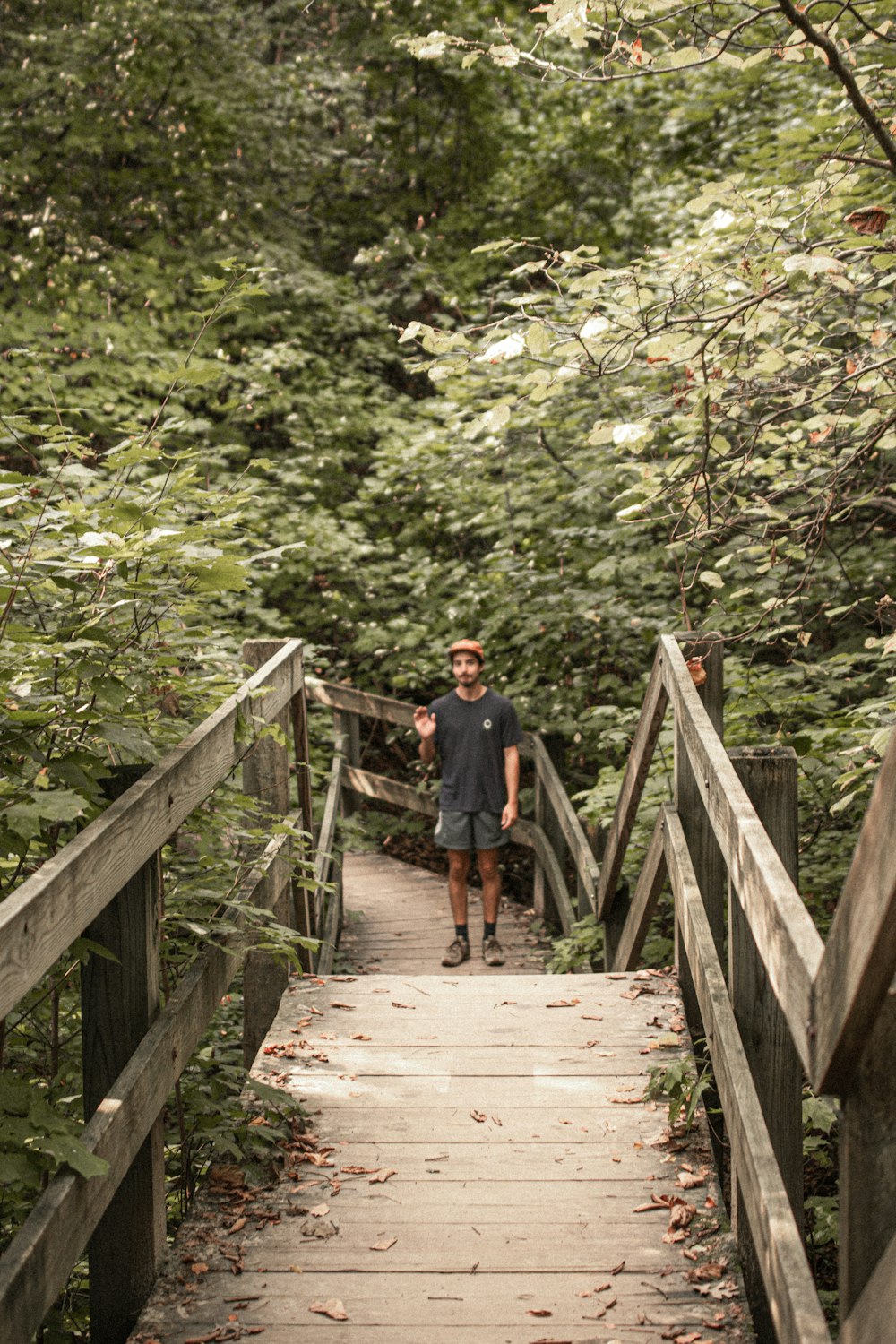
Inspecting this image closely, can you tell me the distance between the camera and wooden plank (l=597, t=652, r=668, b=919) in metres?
4.55

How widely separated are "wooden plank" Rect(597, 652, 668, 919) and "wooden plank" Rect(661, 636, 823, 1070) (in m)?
1.52

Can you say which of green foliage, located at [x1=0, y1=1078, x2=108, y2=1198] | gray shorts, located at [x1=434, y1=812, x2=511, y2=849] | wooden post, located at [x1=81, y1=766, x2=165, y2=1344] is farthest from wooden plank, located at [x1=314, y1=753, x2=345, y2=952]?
green foliage, located at [x1=0, y1=1078, x2=108, y2=1198]

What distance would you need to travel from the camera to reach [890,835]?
1.25 meters

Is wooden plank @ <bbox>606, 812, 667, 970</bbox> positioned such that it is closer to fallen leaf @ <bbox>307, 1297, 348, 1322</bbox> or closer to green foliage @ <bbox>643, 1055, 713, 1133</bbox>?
green foliage @ <bbox>643, 1055, 713, 1133</bbox>

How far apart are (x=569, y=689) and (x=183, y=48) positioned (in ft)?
27.4

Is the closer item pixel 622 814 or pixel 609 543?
pixel 622 814

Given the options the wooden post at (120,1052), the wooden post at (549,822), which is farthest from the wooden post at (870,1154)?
the wooden post at (549,822)

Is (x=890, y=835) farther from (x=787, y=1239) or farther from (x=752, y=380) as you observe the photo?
(x=752, y=380)

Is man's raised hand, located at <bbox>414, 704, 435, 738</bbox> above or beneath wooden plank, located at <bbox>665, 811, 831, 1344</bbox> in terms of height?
above

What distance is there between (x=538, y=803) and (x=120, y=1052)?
6475 mm

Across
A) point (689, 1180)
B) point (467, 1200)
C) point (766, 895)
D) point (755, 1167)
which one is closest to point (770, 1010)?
point (755, 1167)

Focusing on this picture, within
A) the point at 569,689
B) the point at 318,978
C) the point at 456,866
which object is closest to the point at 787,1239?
the point at 318,978

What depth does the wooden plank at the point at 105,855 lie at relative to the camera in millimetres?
1756

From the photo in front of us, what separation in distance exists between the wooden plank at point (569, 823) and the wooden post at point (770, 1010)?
3.12m
